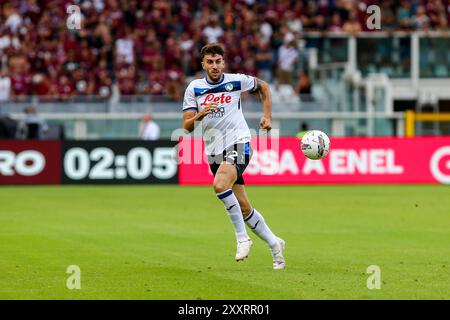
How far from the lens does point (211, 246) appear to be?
600 inches

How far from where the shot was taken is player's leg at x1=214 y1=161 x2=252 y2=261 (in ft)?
40.8

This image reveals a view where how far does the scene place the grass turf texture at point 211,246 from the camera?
10.9 meters

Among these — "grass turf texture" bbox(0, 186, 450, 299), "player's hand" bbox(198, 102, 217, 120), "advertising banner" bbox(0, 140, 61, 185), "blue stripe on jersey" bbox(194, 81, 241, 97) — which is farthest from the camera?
"advertising banner" bbox(0, 140, 61, 185)

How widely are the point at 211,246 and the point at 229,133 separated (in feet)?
9.17

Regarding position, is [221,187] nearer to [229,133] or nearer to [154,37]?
[229,133]

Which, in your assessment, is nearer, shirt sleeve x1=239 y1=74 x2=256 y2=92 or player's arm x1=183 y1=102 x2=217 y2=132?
player's arm x1=183 y1=102 x2=217 y2=132

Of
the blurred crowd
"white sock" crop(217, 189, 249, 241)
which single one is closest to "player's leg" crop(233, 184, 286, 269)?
"white sock" crop(217, 189, 249, 241)

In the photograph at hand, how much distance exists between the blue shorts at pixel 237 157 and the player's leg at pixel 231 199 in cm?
11

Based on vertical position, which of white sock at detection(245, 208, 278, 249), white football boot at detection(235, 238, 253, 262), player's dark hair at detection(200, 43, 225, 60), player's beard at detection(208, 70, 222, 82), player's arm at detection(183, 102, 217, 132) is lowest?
white football boot at detection(235, 238, 253, 262)

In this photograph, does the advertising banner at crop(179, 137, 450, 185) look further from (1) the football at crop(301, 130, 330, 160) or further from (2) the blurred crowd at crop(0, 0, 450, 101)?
(1) the football at crop(301, 130, 330, 160)

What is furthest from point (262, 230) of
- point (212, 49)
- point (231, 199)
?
point (212, 49)

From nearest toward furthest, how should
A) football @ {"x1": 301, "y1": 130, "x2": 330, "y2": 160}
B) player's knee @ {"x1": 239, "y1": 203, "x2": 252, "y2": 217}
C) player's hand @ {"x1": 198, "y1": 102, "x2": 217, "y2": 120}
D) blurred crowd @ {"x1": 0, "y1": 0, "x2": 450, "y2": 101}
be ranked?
player's hand @ {"x1": 198, "y1": 102, "x2": 217, "y2": 120} < player's knee @ {"x1": 239, "y1": 203, "x2": 252, "y2": 217} < football @ {"x1": 301, "y1": 130, "x2": 330, "y2": 160} < blurred crowd @ {"x1": 0, "y1": 0, "x2": 450, "y2": 101}

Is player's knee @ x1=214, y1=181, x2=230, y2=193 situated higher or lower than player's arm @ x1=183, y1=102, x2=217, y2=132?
lower

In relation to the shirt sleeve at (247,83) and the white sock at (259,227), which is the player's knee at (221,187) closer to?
the white sock at (259,227)
